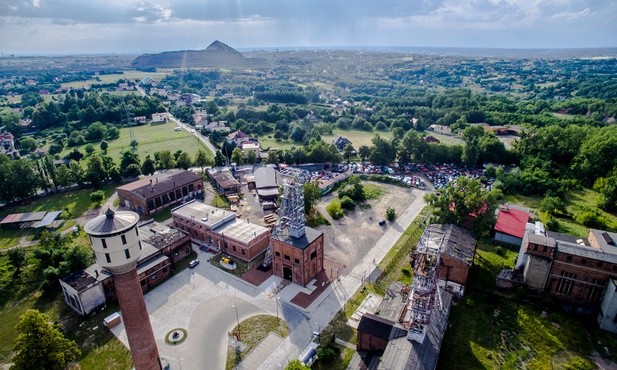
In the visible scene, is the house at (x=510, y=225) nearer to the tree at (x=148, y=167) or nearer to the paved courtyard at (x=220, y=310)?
the paved courtyard at (x=220, y=310)

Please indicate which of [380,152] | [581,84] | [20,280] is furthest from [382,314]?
[581,84]

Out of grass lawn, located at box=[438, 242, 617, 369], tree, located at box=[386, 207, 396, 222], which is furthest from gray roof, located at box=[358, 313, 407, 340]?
tree, located at box=[386, 207, 396, 222]

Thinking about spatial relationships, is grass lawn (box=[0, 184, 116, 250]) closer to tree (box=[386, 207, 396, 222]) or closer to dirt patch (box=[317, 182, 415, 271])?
dirt patch (box=[317, 182, 415, 271])

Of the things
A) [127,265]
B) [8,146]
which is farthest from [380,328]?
[8,146]

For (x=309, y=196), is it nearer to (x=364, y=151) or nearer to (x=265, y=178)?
(x=265, y=178)

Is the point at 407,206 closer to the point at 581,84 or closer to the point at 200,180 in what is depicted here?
the point at 200,180

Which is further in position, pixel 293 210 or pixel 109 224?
pixel 293 210

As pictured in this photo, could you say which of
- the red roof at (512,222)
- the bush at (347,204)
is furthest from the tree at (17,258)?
the red roof at (512,222)
